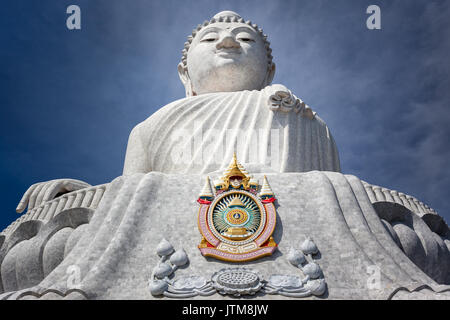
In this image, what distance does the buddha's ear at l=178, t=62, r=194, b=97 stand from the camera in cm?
999

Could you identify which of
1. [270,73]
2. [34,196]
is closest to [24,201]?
[34,196]

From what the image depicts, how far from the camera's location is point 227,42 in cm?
901

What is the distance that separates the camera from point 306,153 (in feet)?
25.0

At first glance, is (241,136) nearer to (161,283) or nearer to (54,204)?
(54,204)

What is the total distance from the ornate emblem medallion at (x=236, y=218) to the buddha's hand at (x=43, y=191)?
285cm

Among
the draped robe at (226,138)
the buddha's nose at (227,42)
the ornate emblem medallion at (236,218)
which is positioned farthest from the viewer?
the buddha's nose at (227,42)

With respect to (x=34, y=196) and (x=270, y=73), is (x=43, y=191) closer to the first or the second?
(x=34, y=196)

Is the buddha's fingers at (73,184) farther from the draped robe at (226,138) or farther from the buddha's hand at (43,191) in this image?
the draped robe at (226,138)

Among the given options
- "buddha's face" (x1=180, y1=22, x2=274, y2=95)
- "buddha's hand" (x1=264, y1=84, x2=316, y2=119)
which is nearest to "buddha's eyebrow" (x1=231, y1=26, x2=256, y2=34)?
"buddha's face" (x1=180, y1=22, x2=274, y2=95)

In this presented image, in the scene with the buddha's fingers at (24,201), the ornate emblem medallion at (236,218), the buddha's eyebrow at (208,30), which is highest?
the buddha's eyebrow at (208,30)

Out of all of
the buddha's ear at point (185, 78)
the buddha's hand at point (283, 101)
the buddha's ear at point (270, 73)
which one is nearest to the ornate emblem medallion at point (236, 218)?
the buddha's hand at point (283, 101)

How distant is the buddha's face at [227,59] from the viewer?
9039 mm

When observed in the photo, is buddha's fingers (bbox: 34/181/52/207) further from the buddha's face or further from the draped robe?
the buddha's face

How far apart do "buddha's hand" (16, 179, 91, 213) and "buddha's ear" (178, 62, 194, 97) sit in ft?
10.2
